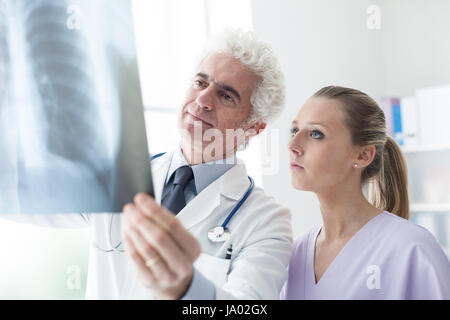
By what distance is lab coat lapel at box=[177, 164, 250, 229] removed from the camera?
98 centimetres

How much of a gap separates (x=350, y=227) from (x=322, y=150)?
0.20m

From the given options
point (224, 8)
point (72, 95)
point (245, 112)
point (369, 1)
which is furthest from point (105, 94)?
point (369, 1)

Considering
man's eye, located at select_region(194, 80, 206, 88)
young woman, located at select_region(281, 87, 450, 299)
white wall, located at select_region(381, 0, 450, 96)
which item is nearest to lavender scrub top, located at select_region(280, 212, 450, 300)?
young woman, located at select_region(281, 87, 450, 299)

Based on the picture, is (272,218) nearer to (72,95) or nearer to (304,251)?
(304,251)

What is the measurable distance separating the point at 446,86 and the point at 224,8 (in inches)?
50.0

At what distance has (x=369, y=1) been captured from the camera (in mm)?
2727

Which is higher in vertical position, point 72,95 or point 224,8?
point 224,8

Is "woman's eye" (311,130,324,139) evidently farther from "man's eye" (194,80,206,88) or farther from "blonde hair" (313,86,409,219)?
"man's eye" (194,80,206,88)

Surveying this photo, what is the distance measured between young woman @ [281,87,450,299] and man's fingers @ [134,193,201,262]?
1.69 ft

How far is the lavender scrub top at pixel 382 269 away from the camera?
3.01 ft

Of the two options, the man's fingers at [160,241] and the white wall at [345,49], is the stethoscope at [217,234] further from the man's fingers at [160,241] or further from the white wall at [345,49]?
the white wall at [345,49]

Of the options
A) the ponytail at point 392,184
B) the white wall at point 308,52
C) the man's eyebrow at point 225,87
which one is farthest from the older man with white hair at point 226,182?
the white wall at point 308,52

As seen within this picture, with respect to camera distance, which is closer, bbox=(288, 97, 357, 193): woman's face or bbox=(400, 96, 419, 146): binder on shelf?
bbox=(288, 97, 357, 193): woman's face

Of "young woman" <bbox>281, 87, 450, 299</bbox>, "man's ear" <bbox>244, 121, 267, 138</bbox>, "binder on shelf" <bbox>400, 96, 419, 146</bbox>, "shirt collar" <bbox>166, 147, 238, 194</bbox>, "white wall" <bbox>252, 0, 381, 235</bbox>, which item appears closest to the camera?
"young woman" <bbox>281, 87, 450, 299</bbox>
